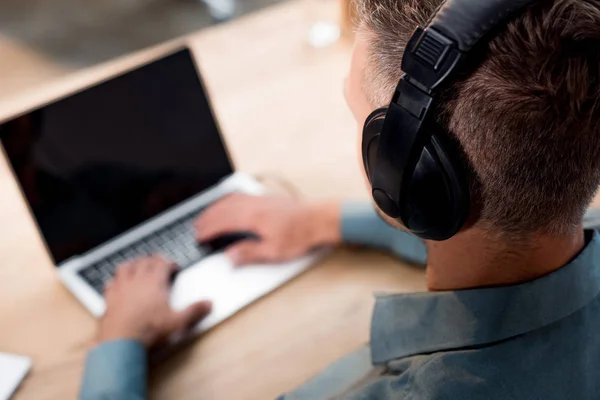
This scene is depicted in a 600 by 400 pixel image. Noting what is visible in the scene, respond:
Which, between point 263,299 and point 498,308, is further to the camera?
point 263,299

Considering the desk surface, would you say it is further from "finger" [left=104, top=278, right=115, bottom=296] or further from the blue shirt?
the blue shirt

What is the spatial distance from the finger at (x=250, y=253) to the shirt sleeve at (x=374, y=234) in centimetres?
12

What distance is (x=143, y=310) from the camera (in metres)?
0.90

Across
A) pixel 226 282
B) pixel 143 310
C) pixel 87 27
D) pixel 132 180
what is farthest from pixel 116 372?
pixel 87 27

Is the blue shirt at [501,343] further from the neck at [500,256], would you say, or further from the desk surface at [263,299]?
the desk surface at [263,299]

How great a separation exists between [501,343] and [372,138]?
0.83 ft

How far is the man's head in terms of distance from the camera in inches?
20.4

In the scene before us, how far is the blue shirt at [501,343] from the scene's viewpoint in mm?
650

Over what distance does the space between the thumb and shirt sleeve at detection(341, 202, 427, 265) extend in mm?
131

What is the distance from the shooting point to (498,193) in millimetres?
597

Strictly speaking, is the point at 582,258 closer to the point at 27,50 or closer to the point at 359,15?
the point at 359,15

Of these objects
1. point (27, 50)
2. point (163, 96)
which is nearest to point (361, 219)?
point (163, 96)

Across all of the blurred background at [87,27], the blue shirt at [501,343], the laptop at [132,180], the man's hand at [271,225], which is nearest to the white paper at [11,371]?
the laptop at [132,180]

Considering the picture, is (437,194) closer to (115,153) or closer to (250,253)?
(250,253)
